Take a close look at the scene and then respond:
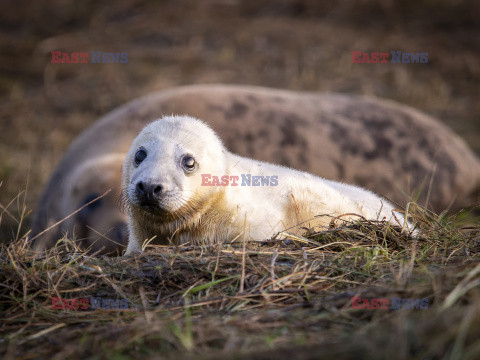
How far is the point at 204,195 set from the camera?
117 inches

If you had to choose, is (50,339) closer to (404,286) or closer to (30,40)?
(404,286)

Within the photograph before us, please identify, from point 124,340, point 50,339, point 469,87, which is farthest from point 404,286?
point 469,87

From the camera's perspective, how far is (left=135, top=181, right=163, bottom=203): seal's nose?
269 cm

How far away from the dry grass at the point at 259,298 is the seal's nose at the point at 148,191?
25cm

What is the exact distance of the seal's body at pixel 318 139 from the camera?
537 centimetres

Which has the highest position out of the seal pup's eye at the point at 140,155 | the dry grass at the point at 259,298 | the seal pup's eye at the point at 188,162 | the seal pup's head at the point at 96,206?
the seal pup's eye at the point at 140,155

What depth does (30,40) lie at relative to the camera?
34.9ft

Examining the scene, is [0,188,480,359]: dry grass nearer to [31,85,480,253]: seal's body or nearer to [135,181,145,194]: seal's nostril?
[135,181,145,194]: seal's nostril

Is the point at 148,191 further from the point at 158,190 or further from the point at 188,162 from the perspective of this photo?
the point at 188,162

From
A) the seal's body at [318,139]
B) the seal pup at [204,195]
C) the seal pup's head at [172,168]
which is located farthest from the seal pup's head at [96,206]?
the seal pup's head at [172,168]

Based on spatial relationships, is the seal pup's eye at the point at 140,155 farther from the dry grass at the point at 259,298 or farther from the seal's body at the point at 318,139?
the seal's body at the point at 318,139

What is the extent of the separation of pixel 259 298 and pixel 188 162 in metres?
1.01

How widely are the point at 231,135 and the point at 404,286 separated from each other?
145 inches

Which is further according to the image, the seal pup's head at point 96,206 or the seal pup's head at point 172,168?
the seal pup's head at point 96,206
